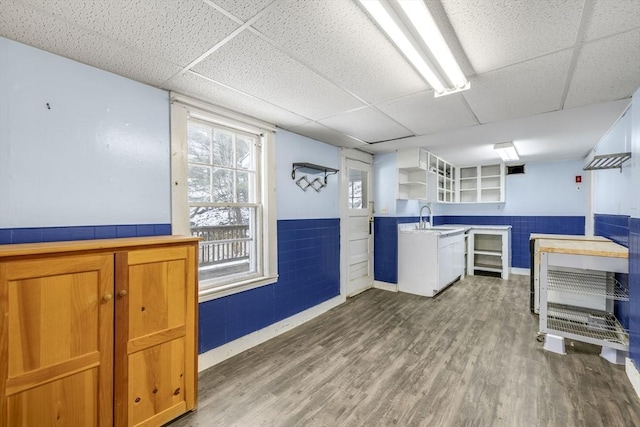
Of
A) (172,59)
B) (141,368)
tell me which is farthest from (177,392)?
(172,59)

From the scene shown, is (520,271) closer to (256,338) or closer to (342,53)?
(256,338)

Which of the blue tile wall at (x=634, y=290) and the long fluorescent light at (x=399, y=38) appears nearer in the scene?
the long fluorescent light at (x=399, y=38)

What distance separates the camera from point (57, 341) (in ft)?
4.47

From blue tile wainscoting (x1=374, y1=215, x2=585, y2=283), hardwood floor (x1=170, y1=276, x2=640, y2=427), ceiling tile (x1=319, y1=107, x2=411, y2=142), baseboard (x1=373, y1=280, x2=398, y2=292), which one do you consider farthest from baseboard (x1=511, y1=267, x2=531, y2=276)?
ceiling tile (x1=319, y1=107, x2=411, y2=142)

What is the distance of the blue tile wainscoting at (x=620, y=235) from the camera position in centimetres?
246

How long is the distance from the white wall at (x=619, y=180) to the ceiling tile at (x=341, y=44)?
199 centimetres

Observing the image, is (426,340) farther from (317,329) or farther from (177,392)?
(177,392)

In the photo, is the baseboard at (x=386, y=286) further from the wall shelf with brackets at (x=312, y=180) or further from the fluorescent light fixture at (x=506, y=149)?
the fluorescent light fixture at (x=506, y=149)

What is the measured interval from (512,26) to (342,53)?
93cm

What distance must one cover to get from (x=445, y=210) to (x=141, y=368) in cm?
681

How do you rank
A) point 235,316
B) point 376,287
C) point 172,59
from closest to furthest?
point 172,59 → point 235,316 → point 376,287

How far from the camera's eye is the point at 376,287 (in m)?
4.84

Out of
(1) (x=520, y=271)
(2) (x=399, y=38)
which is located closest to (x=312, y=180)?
(2) (x=399, y=38)

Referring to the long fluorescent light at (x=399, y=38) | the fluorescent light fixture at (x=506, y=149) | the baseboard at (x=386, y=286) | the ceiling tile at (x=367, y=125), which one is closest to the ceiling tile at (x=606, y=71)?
the long fluorescent light at (x=399, y=38)
